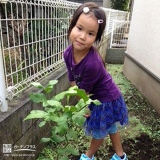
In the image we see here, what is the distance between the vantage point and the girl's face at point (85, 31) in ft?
4.31

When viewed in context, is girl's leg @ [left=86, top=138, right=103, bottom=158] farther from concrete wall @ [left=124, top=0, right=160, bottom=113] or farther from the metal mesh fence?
concrete wall @ [left=124, top=0, right=160, bottom=113]

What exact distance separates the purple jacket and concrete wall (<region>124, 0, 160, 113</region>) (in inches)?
67.3

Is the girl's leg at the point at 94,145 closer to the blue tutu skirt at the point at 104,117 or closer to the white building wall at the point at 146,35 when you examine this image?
the blue tutu skirt at the point at 104,117

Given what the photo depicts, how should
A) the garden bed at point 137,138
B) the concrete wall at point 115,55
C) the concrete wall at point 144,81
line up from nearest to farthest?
the garden bed at point 137,138 → the concrete wall at point 144,81 → the concrete wall at point 115,55

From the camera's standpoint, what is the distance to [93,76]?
4.84 feet

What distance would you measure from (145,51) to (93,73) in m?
2.62

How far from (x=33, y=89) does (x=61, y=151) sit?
2.72 feet

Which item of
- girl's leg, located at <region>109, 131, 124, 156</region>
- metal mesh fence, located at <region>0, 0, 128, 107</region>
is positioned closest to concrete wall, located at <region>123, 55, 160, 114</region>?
girl's leg, located at <region>109, 131, 124, 156</region>

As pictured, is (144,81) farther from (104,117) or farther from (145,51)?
(104,117)

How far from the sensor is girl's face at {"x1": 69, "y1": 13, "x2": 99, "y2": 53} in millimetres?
1312

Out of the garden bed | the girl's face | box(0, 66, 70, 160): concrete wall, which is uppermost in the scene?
the girl's face

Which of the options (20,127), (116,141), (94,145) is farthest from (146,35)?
(20,127)

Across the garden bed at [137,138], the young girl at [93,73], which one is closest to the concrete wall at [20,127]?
the garden bed at [137,138]

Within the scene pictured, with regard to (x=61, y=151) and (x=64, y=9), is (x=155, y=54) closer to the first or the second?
(x=64, y=9)
